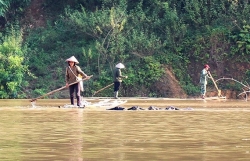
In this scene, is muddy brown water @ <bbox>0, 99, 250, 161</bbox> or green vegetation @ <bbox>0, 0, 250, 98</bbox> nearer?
muddy brown water @ <bbox>0, 99, 250, 161</bbox>

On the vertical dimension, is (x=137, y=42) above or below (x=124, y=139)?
above

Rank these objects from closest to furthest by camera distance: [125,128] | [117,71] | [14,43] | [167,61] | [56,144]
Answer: [56,144]
[125,128]
[117,71]
[14,43]
[167,61]

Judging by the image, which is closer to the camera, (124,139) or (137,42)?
(124,139)

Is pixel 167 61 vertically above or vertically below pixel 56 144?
above

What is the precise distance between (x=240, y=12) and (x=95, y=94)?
8.82 m

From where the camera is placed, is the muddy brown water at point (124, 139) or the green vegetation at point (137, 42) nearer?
the muddy brown water at point (124, 139)

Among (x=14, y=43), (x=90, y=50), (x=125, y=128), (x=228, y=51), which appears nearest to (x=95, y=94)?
(x=90, y=50)

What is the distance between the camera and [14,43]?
39156 mm

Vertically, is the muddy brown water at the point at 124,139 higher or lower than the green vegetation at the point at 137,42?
lower

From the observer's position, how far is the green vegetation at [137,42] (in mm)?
40875

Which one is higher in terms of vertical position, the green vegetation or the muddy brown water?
the green vegetation

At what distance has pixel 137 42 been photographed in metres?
41.3

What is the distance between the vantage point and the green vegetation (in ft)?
134

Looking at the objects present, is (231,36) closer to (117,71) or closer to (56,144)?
(117,71)
